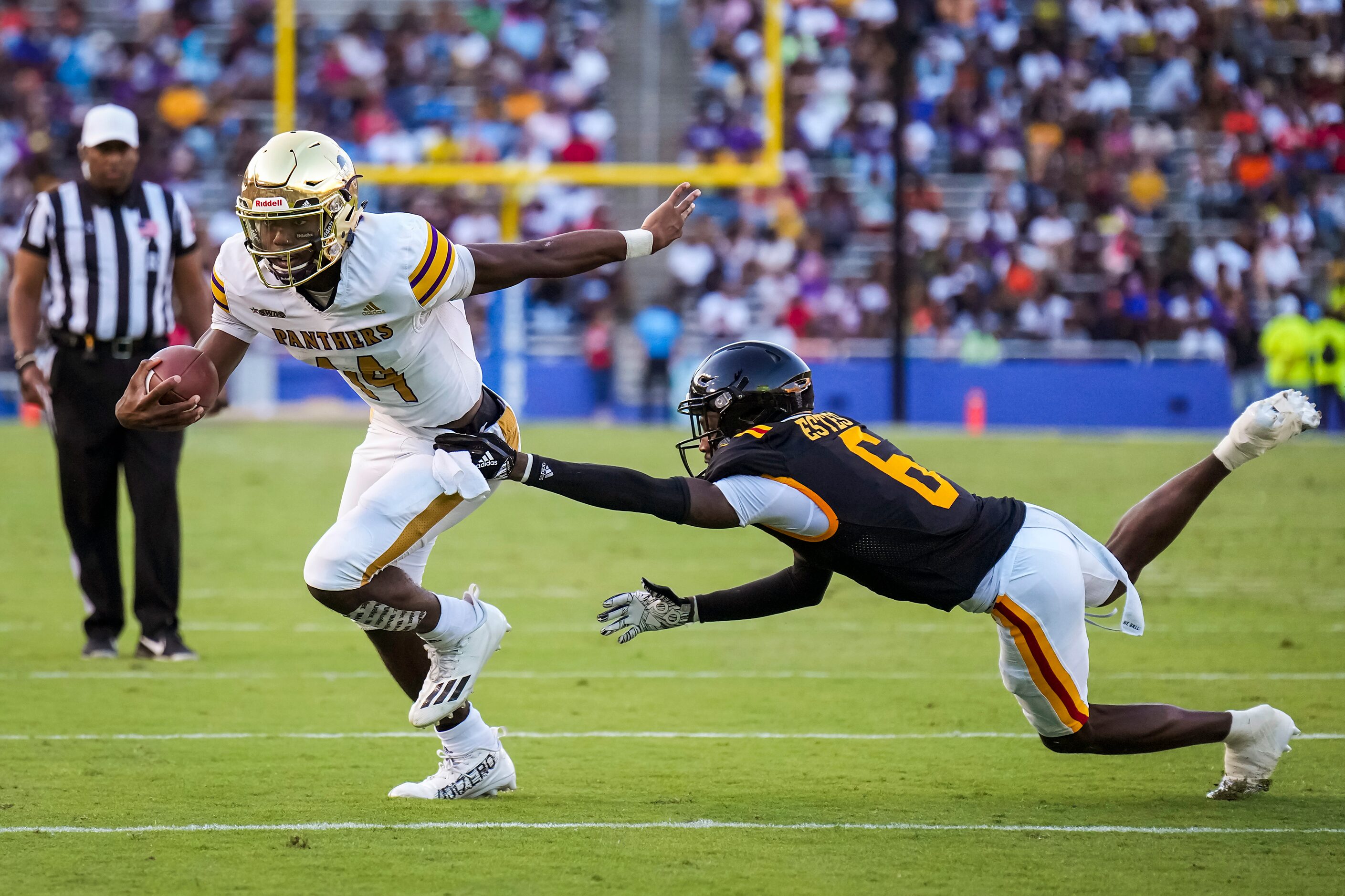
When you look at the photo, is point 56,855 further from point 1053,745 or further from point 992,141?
point 992,141

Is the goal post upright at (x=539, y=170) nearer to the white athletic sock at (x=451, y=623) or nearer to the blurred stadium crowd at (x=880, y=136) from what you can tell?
the blurred stadium crowd at (x=880, y=136)

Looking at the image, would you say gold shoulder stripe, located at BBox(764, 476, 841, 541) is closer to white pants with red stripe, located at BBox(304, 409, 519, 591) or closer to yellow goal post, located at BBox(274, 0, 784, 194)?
white pants with red stripe, located at BBox(304, 409, 519, 591)

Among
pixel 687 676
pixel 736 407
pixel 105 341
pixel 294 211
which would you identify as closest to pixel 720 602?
pixel 736 407

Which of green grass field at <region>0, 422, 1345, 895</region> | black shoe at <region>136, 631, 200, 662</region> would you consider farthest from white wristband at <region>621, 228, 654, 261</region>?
black shoe at <region>136, 631, 200, 662</region>

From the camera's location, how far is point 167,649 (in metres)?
6.56

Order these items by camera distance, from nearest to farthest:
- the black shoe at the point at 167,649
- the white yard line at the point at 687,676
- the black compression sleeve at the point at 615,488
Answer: the black compression sleeve at the point at 615,488, the white yard line at the point at 687,676, the black shoe at the point at 167,649

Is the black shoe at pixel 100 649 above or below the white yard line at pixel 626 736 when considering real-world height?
below

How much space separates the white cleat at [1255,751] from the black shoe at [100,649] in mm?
4346

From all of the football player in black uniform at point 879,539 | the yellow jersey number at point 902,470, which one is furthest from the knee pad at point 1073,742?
the yellow jersey number at point 902,470

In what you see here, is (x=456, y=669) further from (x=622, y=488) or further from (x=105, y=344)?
(x=105, y=344)

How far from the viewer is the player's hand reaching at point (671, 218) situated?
14.8ft

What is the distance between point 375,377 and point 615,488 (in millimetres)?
771

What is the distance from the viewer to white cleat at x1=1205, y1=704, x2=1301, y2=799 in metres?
4.34

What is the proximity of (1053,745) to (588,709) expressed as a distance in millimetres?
1905
